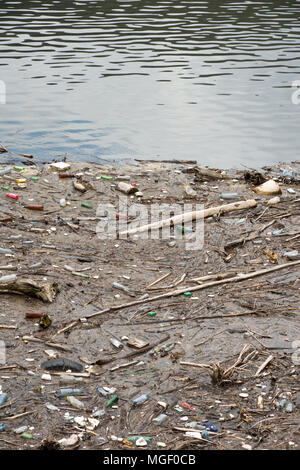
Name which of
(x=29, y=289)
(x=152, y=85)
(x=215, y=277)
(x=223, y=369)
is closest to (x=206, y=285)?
(x=215, y=277)

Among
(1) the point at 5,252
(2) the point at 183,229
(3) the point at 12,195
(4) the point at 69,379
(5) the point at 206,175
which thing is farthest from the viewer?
(5) the point at 206,175

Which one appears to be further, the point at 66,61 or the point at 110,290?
the point at 66,61

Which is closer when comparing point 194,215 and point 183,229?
point 183,229

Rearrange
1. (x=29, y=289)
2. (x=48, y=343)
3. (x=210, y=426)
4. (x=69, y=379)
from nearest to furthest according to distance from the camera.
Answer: (x=210, y=426) → (x=69, y=379) → (x=48, y=343) → (x=29, y=289)

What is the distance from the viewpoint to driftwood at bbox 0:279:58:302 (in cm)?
530

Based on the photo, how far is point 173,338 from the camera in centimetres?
488

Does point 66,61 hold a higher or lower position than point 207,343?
higher

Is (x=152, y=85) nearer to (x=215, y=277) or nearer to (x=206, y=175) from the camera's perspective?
(x=206, y=175)

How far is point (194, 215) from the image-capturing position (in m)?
7.34

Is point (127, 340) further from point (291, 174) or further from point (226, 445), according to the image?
point (291, 174)

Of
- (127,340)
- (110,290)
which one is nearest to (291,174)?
(110,290)

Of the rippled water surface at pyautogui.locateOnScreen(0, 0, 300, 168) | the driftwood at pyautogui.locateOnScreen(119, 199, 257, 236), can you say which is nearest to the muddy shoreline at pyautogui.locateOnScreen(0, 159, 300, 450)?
the driftwood at pyautogui.locateOnScreen(119, 199, 257, 236)

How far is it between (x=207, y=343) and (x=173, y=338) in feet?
0.93

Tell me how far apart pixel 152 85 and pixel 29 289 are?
9.68 m
